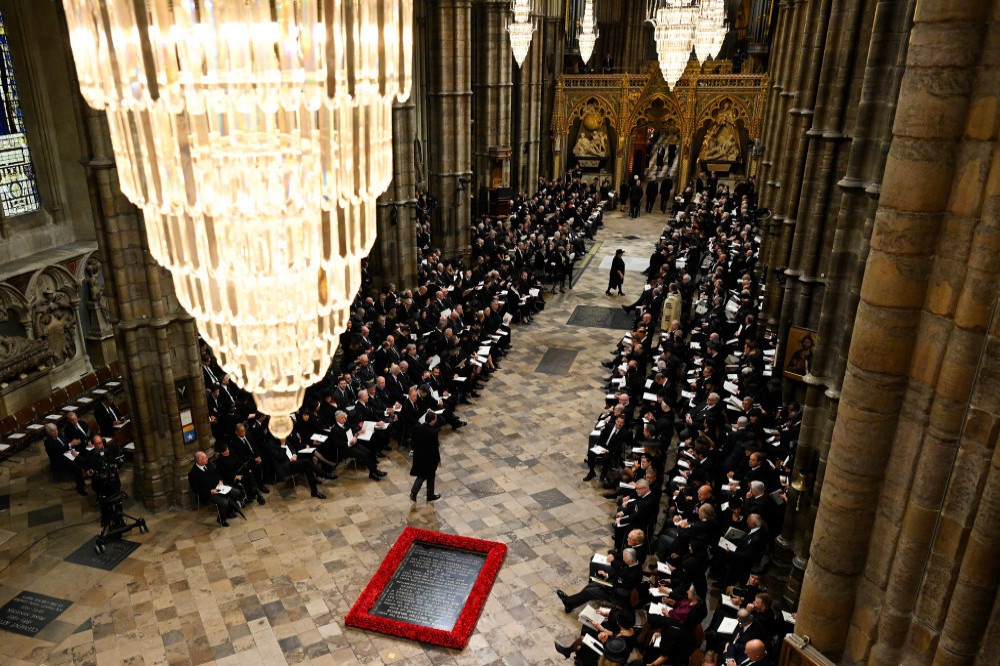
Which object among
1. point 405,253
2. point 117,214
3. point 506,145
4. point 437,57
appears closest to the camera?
point 117,214

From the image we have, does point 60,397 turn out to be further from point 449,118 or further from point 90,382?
point 449,118

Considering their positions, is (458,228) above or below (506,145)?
below

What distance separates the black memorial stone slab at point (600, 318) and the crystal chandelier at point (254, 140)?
47.5ft

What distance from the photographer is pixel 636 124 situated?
103 ft

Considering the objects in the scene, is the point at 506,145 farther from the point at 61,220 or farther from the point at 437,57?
the point at 61,220

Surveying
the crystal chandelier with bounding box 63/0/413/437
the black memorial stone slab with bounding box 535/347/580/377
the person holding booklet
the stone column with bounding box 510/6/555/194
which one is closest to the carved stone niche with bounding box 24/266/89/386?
the black memorial stone slab with bounding box 535/347/580/377

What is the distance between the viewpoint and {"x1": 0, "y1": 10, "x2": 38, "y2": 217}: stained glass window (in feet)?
42.5

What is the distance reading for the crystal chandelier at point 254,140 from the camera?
10.4 feet

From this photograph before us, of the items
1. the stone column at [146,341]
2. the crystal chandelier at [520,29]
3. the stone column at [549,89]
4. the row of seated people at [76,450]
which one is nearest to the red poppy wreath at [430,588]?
the stone column at [146,341]

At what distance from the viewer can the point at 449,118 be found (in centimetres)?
2023

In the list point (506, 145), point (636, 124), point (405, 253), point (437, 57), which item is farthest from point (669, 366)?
point (636, 124)

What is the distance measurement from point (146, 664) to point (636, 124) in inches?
1135

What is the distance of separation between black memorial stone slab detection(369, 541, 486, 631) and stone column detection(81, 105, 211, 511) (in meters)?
3.74

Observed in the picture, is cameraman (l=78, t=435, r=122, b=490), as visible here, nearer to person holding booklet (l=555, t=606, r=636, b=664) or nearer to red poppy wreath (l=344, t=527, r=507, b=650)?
red poppy wreath (l=344, t=527, r=507, b=650)
